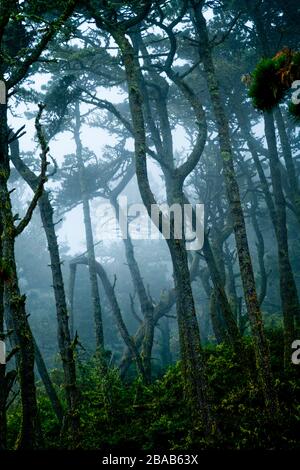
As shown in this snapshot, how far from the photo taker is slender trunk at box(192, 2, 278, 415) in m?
5.84

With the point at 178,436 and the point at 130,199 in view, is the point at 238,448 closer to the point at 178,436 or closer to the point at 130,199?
the point at 178,436

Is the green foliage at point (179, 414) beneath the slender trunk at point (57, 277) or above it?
beneath

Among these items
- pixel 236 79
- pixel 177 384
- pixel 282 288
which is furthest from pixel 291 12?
pixel 177 384

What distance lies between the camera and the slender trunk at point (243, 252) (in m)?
5.84

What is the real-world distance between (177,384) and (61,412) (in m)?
2.62

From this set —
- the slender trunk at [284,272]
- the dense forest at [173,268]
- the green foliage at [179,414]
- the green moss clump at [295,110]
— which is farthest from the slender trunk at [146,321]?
the green moss clump at [295,110]

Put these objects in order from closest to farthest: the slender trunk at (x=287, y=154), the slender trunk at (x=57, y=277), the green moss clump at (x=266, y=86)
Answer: the green moss clump at (x=266, y=86), the slender trunk at (x=57, y=277), the slender trunk at (x=287, y=154)

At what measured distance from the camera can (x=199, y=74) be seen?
50.3ft

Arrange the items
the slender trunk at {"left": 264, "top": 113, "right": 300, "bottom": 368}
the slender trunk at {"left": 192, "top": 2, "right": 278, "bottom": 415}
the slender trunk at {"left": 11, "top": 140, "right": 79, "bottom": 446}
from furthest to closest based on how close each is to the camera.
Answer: the slender trunk at {"left": 264, "top": 113, "right": 300, "bottom": 368} → the slender trunk at {"left": 11, "top": 140, "right": 79, "bottom": 446} → the slender trunk at {"left": 192, "top": 2, "right": 278, "bottom": 415}

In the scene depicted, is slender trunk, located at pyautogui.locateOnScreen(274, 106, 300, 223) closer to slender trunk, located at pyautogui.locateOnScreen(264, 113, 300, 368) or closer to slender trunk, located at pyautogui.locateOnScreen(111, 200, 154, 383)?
slender trunk, located at pyautogui.locateOnScreen(264, 113, 300, 368)

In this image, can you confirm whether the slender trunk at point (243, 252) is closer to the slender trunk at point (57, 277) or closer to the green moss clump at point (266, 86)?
the slender trunk at point (57, 277)

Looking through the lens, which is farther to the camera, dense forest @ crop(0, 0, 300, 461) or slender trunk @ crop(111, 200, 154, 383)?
slender trunk @ crop(111, 200, 154, 383)

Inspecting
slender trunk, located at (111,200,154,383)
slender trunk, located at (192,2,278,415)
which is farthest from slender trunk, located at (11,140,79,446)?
slender trunk, located at (111,200,154,383)

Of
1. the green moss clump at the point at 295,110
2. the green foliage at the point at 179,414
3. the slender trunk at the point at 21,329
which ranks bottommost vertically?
the green foliage at the point at 179,414
